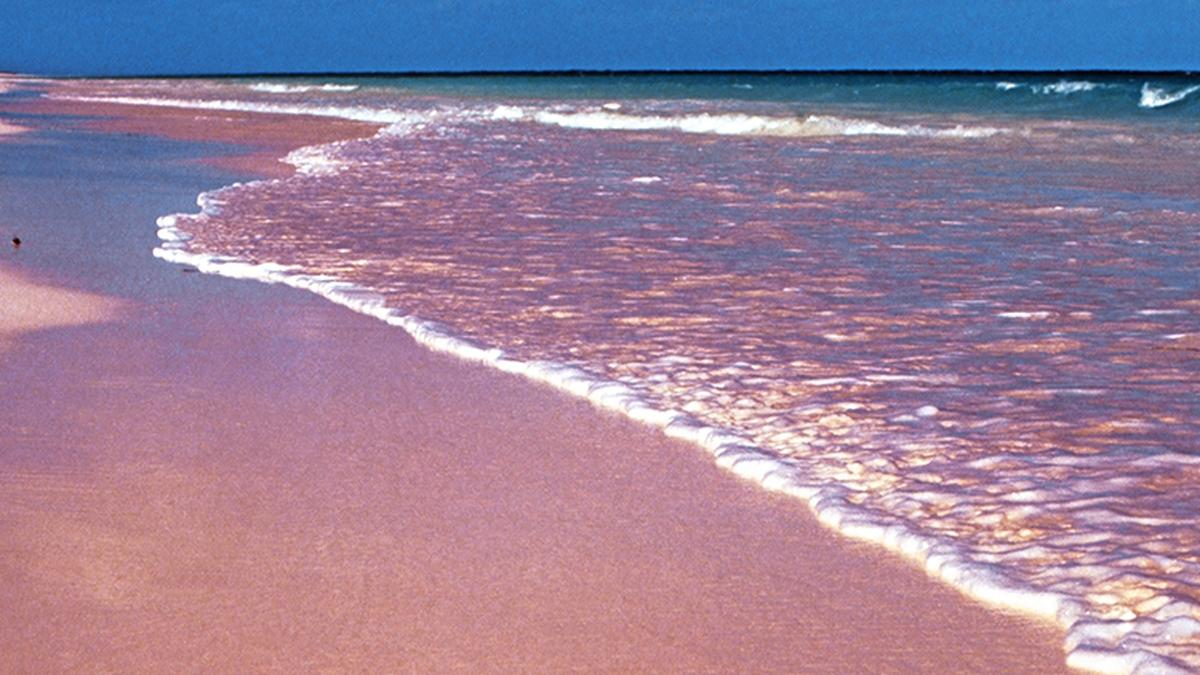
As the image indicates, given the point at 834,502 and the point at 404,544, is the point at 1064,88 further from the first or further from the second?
the point at 404,544

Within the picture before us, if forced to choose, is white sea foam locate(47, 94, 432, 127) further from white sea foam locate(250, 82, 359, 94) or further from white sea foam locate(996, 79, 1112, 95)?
white sea foam locate(250, 82, 359, 94)

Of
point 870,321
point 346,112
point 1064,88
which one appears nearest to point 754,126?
point 346,112

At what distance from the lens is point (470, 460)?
338cm

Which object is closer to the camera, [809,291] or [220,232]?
[809,291]

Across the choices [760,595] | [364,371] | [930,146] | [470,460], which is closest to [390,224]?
[364,371]

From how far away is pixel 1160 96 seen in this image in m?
29.2

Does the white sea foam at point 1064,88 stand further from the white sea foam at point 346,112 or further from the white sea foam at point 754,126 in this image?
the white sea foam at point 346,112

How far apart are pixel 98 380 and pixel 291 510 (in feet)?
4.49

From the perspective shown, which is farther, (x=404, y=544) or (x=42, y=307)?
(x=42, y=307)

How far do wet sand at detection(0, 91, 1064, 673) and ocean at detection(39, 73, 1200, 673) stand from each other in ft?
0.68

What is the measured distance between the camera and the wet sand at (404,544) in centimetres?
234

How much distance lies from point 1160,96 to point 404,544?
29.6 m

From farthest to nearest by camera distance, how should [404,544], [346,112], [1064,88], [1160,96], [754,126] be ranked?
[1064,88] < [1160,96] < [346,112] < [754,126] < [404,544]

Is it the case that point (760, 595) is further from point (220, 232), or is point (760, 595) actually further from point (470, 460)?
point (220, 232)
